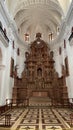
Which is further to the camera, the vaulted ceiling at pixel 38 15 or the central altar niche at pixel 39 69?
the central altar niche at pixel 39 69

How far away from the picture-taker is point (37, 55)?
1659 cm

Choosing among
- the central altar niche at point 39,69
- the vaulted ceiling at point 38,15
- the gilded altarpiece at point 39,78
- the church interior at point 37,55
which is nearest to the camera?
the church interior at point 37,55

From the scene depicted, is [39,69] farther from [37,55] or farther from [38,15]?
[38,15]

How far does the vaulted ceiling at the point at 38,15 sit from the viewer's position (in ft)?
41.3

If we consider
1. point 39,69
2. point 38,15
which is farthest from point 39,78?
point 38,15

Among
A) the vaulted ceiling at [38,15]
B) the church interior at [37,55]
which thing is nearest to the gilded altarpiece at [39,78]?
the church interior at [37,55]

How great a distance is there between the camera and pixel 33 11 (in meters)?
15.6

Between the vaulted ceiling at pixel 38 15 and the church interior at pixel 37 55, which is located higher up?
the vaulted ceiling at pixel 38 15

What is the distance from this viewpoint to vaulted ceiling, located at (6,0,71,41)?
41.3 feet

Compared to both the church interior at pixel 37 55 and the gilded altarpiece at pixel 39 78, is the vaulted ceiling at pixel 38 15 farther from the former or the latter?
the gilded altarpiece at pixel 39 78

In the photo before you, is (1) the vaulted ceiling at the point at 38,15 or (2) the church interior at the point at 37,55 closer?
(2) the church interior at the point at 37,55

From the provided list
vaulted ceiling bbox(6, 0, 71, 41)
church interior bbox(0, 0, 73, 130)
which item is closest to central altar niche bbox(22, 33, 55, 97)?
church interior bbox(0, 0, 73, 130)

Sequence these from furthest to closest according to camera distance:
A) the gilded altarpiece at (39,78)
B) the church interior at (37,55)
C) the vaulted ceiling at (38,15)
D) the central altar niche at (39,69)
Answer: the central altar niche at (39,69) < the gilded altarpiece at (39,78) < the vaulted ceiling at (38,15) < the church interior at (37,55)

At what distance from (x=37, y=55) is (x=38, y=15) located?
Answer: 489 cm
